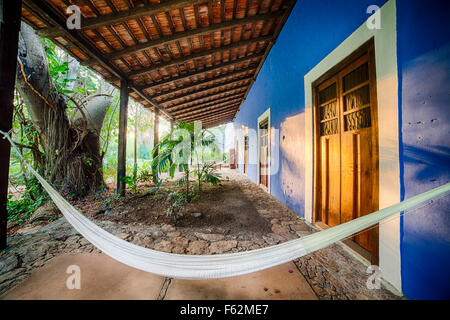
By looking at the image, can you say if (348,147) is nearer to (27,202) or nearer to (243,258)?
(243,258)

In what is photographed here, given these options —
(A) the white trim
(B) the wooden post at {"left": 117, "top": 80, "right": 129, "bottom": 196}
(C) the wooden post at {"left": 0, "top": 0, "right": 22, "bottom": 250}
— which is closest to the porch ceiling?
(B) the wooden post at {"left": 117, "top": 80, "right": 129, "bottom": 196}

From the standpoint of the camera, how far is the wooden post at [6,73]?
118 centimetres

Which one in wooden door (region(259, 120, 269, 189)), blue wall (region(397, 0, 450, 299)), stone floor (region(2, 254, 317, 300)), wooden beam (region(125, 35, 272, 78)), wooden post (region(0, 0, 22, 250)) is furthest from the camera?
wooden door (region(259, 120, 269, 189))

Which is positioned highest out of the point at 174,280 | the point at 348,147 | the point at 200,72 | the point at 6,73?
the point at 200,72

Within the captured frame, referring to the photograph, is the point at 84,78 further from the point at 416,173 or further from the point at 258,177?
the point at 416,173

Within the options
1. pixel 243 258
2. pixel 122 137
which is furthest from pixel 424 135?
pixel 122 137

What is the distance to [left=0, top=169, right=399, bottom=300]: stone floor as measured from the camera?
0.85m

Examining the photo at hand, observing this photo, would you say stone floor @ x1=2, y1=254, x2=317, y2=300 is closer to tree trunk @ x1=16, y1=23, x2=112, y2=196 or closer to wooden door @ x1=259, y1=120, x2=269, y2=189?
tree trunk @ x1=16, y1=23, x2=112, y2=196

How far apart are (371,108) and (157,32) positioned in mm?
2675

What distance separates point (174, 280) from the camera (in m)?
0.95

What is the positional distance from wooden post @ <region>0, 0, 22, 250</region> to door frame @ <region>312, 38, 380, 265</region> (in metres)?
2.80

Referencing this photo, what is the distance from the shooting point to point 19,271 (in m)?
1.02
